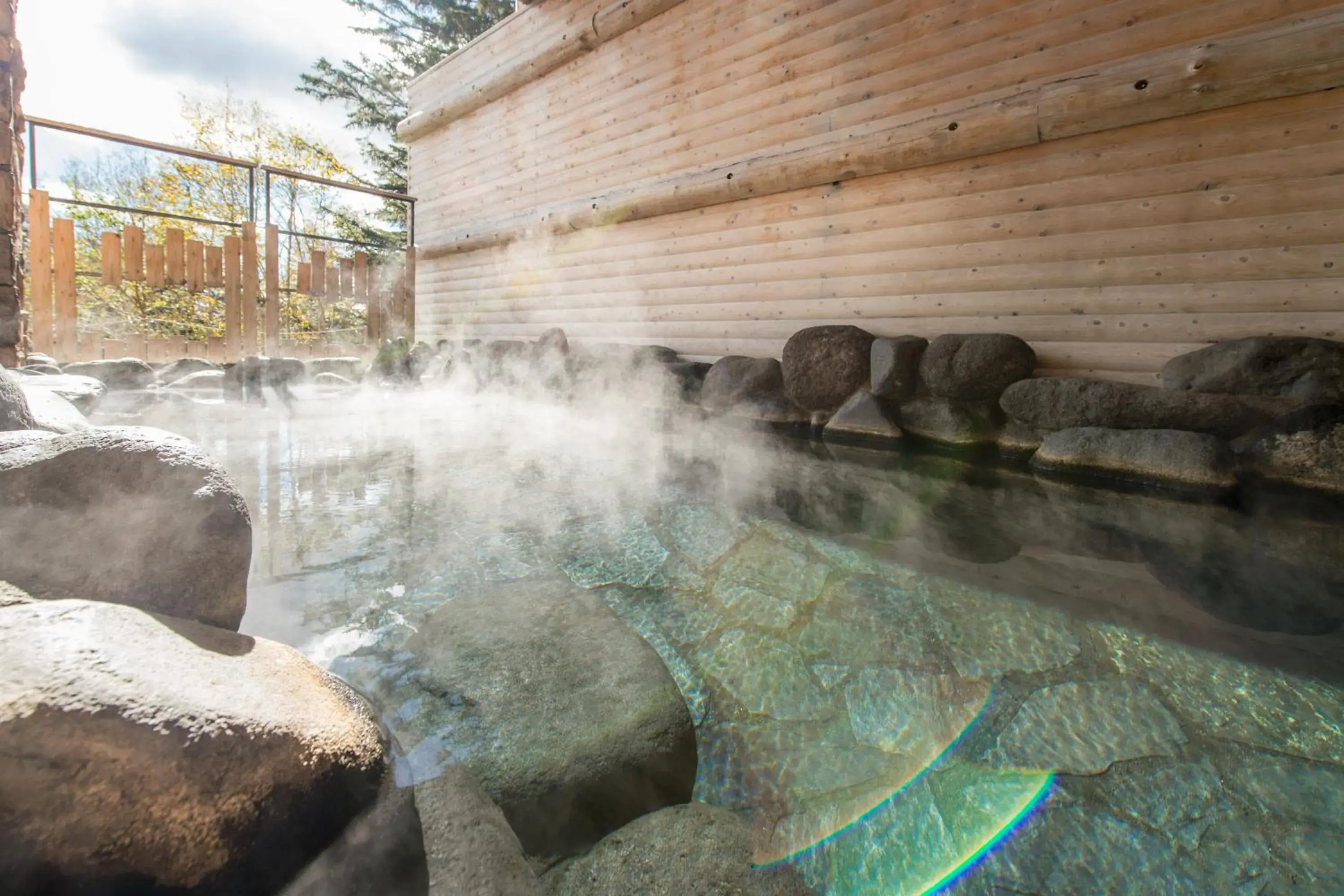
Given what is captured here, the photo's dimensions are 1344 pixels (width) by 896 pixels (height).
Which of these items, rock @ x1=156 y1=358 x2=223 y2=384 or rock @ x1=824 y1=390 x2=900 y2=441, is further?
rock @ x1=156 y1=358 x2=223 y2=384

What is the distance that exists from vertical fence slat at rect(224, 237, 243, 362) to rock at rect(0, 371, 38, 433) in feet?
21.4

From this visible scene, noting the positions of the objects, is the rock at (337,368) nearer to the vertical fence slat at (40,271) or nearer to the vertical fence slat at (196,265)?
the vertical fence slat at (196,265)

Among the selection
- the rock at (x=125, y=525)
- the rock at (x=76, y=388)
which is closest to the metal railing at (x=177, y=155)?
the rock at (x=76, y=388)

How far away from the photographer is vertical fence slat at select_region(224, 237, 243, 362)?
24.5 ft

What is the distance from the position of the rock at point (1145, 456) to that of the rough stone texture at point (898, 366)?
1.08 metres

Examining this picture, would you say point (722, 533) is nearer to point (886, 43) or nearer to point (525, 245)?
point (886, 43)

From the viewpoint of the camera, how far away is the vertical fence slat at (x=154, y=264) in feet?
22.5

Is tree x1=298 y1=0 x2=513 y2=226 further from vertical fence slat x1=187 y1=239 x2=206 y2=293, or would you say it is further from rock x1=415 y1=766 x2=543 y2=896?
rock x1=415 y1=766 x2=543 y2=896

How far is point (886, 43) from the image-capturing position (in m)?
5.02

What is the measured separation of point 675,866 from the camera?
3.27 feet

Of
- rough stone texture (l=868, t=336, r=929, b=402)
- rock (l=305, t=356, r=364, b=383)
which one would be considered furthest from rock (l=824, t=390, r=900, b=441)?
rock (l=305, t=356, r=364, b=383)

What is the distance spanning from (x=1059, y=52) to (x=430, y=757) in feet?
18.3

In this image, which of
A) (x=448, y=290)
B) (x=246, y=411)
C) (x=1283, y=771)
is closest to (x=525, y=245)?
(x=448, y=290)

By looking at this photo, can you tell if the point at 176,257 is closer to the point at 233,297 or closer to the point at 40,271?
the point at 233,297
